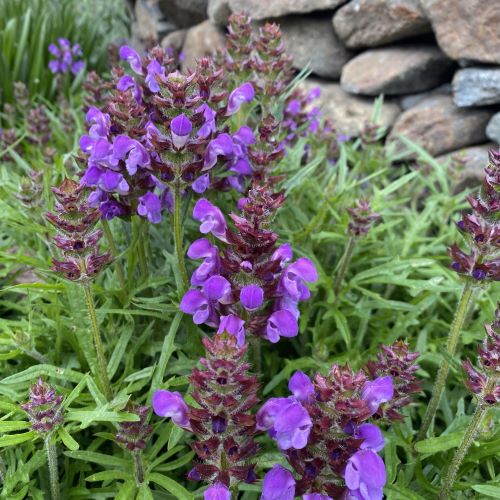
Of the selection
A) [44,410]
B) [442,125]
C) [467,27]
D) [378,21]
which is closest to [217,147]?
[44,410]

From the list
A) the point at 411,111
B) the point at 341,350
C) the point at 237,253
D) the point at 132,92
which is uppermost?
the point at 132,92

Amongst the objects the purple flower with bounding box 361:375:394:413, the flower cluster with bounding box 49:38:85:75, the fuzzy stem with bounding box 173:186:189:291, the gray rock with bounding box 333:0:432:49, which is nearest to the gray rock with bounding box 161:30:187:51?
the flower cluster with bounding box 49:38:85:75

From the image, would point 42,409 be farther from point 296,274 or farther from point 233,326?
point 296,274

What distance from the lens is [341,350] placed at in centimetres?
301

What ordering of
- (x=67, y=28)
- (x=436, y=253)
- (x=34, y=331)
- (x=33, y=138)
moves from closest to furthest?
1. (x=34, y=331)
2. (x=436, y=253)
3. (x=33, y=138)
4. (x=67, y=28)

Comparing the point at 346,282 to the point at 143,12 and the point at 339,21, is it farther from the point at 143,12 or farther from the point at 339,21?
the point at 143,12

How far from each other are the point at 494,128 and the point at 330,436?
3.86 m

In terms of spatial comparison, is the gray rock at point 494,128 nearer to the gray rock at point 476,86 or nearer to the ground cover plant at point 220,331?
the gray rock at point 476,86

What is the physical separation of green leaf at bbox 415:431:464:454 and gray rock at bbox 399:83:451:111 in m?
3.71

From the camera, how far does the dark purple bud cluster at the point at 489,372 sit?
1777mm

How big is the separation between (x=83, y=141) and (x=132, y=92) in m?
0.30

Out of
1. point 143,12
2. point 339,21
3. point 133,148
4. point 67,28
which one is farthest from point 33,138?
point 143,12

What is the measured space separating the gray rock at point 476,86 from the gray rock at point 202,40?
267 centimetres

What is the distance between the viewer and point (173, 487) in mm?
2016
